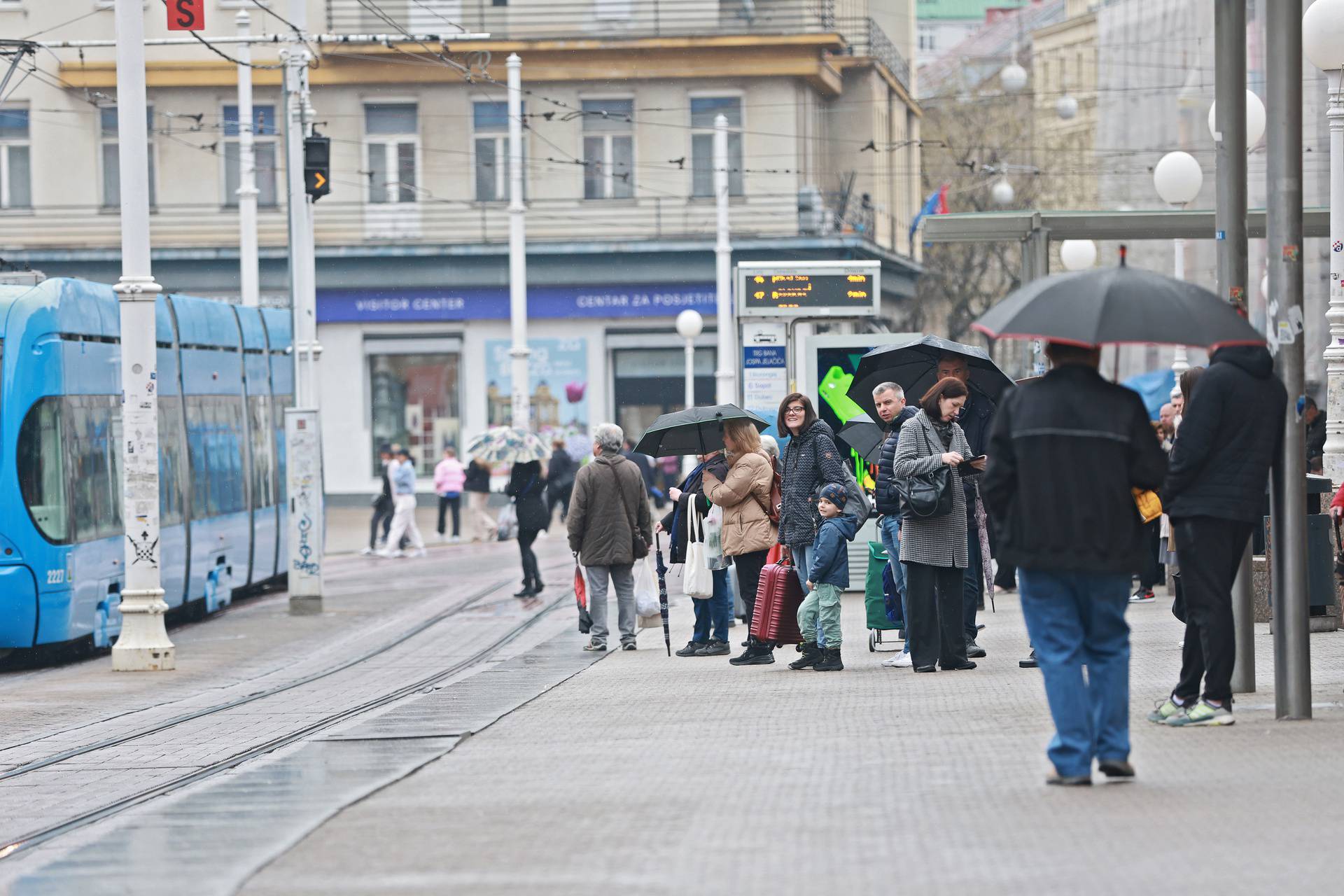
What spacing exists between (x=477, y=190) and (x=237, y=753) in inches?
1302

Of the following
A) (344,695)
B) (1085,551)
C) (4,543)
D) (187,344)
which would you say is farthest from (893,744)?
(187,344)

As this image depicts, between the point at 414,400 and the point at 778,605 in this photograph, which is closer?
the point at 778,605

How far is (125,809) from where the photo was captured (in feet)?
29.3

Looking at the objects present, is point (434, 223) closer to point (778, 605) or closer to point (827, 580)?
point (778, 605)

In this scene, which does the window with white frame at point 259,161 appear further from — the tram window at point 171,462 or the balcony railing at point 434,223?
the tram window at point 171,462

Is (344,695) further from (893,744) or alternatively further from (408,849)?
(408,849)

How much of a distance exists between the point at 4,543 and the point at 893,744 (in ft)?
31.0

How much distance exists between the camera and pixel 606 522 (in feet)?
53.6

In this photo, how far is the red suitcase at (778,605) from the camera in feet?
44.6

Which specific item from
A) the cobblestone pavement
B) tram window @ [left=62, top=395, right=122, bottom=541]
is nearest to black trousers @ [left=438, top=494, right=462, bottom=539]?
tram window @ [left=62, top=395, right=122, bottom=541]

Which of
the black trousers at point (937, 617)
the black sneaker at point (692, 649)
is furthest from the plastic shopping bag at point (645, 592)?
the black trousers at point (937, 617)

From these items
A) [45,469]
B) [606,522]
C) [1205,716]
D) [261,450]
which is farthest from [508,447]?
[1205,716]

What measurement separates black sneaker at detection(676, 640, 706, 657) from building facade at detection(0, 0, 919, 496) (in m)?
27.4

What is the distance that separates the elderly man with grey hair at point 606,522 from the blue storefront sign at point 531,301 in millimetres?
26574
